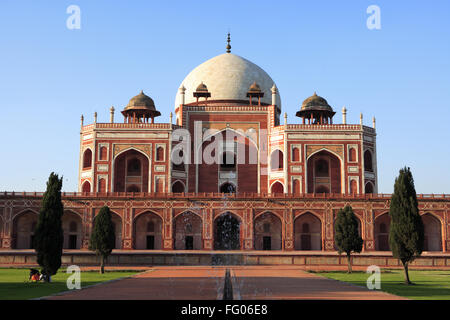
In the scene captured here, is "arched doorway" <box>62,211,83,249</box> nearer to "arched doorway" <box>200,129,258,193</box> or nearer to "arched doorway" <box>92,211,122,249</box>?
"arched doorway" <box>92,211,122,249</box>

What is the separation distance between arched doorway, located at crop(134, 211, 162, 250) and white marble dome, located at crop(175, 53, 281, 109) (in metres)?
15.5

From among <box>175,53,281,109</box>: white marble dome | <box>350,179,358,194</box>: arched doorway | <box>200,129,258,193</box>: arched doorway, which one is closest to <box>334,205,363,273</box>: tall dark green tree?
<box>350,179,358,194</box>: arched doorway

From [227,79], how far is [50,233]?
110 ft

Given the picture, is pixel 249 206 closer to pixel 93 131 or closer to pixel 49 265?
pixel 93 131

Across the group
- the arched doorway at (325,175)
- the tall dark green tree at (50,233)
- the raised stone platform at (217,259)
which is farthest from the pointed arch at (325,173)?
the tall dark green tree at (50,233)

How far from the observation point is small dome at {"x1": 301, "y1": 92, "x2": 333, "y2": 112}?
47.4 m

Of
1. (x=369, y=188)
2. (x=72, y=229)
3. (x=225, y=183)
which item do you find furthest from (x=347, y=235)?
(x=72, y=229)

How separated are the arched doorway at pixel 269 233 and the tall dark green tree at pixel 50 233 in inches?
805

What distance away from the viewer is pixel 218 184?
45.6m

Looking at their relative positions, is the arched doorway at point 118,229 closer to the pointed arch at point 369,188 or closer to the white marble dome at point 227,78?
the white marble dome at point 227,78

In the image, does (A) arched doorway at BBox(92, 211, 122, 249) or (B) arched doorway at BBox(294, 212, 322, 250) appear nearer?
(A) arched doorway at BBox(92, 211, 122, 249)

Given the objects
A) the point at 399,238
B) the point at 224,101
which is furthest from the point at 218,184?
the point at 399,238
